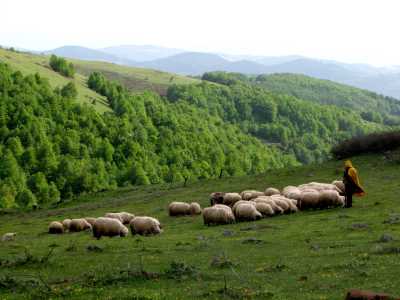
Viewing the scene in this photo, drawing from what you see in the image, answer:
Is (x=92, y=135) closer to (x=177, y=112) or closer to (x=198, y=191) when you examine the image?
(x=177, y=112)

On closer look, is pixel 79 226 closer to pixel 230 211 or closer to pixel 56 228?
pixel 56 228

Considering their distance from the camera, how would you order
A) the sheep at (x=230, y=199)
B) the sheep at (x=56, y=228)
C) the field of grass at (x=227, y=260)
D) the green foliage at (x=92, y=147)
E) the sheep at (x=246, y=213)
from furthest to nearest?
1. the green foliage at (x=92, y=147)
2. the sheep at (x=230, y=199)
3. the sheep at (x=56, y=228)
4. the sheep at (x=246, y=213)
5. the field of grass at (x=227, y=260)

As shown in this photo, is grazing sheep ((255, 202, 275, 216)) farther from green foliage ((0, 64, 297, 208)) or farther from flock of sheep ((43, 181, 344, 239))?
green foliage ((0, 64, 297, 208))

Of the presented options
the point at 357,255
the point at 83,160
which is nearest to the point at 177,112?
the point at 83,160

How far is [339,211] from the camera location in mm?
29750

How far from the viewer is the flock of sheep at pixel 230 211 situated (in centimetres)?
2753

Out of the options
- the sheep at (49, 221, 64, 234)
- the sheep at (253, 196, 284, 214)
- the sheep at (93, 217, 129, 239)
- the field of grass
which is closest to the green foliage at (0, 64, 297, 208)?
the sheep at (49, 221, 64, 234)

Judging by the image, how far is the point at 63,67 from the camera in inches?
7328

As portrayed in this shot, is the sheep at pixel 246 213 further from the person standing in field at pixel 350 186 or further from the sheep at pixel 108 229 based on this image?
the sheep at pixel 108 229

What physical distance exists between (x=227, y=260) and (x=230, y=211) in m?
11.8

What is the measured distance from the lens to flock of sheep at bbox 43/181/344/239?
90.3 feet

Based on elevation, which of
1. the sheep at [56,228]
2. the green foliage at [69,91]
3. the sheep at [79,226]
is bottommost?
the green foliage at [69,91]

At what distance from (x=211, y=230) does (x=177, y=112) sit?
158m

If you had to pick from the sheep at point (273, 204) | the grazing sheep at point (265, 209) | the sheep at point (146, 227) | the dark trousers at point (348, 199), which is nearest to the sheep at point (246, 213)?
the grazing sheep at point (265, 209)
